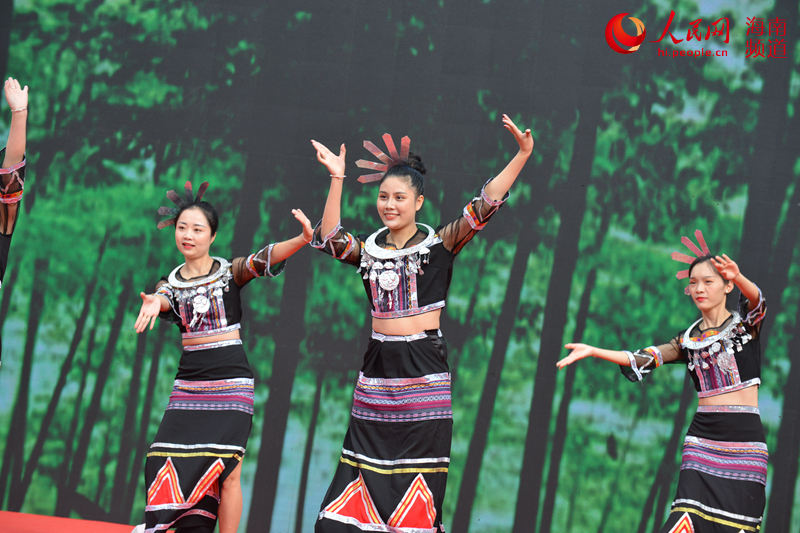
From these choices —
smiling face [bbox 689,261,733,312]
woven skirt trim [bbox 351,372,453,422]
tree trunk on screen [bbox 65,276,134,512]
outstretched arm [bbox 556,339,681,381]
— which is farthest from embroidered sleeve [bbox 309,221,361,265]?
tree trunk on screen [bbox 65,276,134,512]

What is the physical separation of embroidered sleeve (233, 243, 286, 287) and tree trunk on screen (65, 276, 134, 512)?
4.02ft

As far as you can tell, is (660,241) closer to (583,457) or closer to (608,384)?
(608,384)

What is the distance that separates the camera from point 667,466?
4406 mm

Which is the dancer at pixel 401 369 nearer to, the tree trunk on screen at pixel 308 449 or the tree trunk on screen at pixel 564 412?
the tree trunk on screen at pixel 308 449

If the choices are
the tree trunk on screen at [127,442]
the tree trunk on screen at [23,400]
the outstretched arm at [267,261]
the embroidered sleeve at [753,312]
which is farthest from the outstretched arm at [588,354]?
the tree trunk on screen at [23,400]

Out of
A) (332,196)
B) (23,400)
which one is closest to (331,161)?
(332,196)

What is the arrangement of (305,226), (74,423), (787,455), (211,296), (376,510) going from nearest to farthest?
(376,510), (305,226), (211,296), (787,455), (74,423)

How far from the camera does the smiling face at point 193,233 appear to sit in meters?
3.67

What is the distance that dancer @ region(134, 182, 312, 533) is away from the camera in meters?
3.48

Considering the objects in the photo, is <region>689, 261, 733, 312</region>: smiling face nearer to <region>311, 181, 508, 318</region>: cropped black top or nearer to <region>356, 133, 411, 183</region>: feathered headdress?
<region>311, 181, 508, 318</region>: cropped black top

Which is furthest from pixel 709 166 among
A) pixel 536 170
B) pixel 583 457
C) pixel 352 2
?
pixel 352 2

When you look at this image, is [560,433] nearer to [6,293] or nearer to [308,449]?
[308,449]

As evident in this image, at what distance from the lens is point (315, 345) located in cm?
456

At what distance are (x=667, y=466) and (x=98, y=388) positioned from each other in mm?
3003
